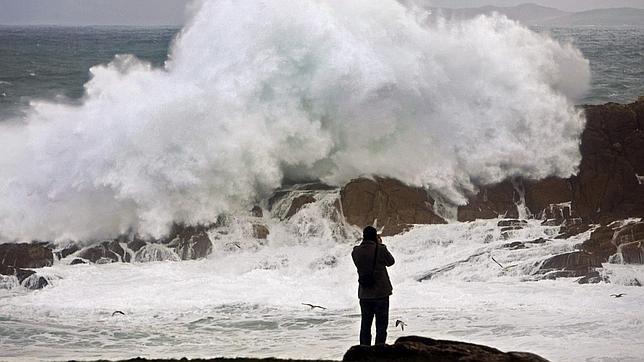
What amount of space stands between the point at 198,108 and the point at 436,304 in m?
4.97

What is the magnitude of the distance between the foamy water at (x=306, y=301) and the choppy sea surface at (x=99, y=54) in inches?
375

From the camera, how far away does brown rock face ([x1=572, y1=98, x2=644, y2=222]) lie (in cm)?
1166

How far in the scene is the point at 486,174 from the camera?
12.6m

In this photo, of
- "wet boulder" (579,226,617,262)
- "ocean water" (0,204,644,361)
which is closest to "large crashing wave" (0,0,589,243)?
"ocean water" (0,204,644,361)

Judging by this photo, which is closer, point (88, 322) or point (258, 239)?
point (88, 322)

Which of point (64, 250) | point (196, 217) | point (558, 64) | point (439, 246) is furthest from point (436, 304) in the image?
point (558, 64)

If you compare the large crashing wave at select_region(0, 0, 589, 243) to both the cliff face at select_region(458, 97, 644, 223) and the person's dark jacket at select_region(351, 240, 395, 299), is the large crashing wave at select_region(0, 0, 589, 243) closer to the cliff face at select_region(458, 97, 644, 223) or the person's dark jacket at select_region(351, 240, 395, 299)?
the cliff face at select_region(458, 97, 644, 223)

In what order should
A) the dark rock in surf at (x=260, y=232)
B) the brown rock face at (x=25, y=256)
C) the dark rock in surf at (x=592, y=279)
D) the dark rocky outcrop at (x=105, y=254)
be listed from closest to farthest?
the dark rock in surf at (x=592, y=279) < the brown rock face at (x=25, y=256) < the dark rocky outcrop at (x=105, y=254) < the dark rock in surf at (x=260, y=232)

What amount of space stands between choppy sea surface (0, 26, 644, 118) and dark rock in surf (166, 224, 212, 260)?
28.3 feet

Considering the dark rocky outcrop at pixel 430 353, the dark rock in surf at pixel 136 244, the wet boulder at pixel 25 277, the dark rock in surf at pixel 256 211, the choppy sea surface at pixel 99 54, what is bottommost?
the dark rocky outcrop at pixel 430 353

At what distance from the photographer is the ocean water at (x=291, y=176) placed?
830cm

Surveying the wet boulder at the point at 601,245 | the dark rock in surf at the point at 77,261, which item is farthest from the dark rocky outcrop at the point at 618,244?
the dark rock in surf at the point at 77,261

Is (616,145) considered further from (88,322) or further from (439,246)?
(88,322)

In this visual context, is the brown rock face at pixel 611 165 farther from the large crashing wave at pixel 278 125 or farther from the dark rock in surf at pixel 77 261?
the dark rock in surf at pixel 77 261
